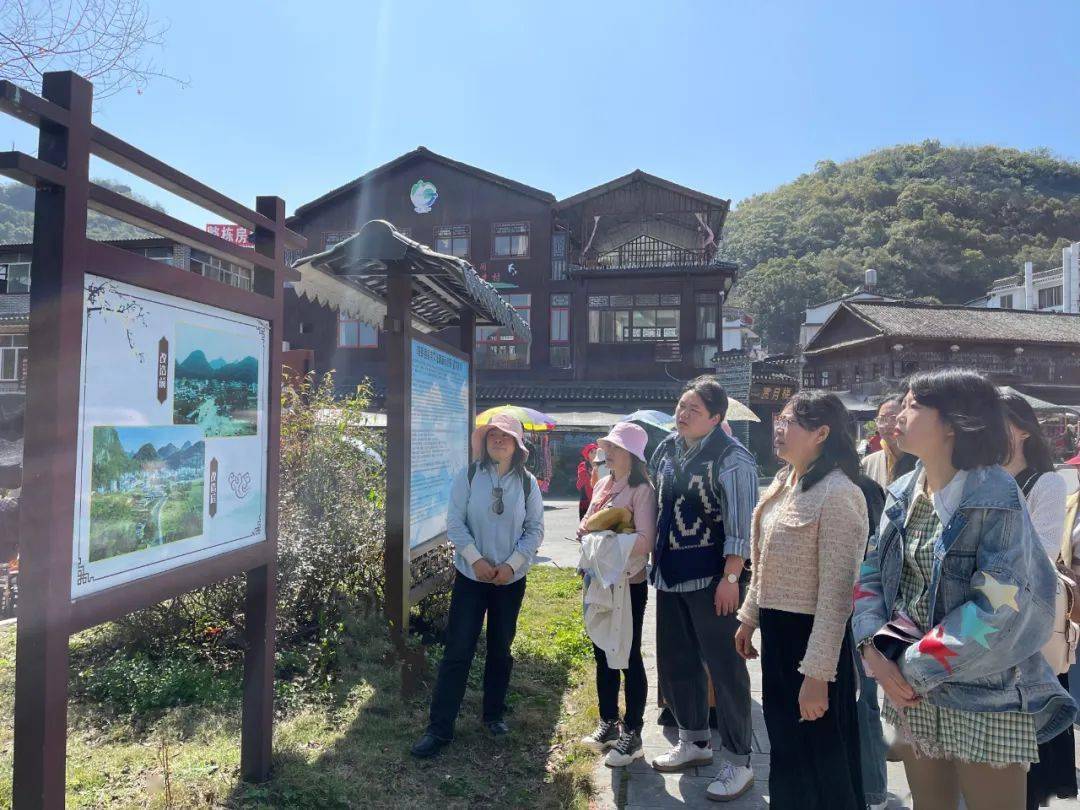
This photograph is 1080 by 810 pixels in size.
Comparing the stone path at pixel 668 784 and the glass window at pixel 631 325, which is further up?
the glass window at pixel 631 325

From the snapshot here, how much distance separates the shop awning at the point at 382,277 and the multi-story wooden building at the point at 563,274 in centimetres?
1766

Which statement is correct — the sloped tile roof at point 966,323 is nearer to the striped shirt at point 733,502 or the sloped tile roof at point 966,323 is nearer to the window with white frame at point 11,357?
the striped shirt at point 733,502

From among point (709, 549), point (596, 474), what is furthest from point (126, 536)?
point (596, 474)

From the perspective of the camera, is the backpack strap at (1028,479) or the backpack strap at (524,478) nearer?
the backpack strap at (1028,479)

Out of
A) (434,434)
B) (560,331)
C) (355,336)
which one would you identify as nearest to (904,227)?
(560,331)

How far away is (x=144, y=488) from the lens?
2.27 metres

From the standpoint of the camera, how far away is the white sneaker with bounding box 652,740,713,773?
334cm

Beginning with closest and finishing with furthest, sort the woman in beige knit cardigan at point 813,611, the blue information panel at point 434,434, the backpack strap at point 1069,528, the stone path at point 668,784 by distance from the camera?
1. the woman in beige knit cardigan at point 813,611
2. the stone path at point 668,784
3. the backpack strap at point 1069,528
4. the blue information panel at point 434,434

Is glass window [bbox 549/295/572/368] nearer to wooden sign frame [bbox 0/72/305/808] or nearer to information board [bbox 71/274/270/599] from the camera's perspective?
information board [bbox 71/274/270/599]

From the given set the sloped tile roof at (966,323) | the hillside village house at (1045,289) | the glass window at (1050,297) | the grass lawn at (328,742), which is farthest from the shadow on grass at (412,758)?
the glass window at (1050,297)

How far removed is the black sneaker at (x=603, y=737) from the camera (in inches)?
140

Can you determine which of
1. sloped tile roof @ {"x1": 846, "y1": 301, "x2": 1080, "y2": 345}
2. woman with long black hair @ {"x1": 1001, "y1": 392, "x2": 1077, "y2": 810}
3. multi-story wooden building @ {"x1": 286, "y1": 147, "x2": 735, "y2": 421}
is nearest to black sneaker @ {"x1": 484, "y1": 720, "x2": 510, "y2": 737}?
woman with long black hair @ {"x1": 1001, "y1": 392, "x2": 1077, "y2": 810}

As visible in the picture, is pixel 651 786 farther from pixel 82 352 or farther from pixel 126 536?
pixel 82 352

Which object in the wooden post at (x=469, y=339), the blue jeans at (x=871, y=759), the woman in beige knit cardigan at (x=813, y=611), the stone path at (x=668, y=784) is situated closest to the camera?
the woman in beige knit cardigan at (x=813, y=611)
